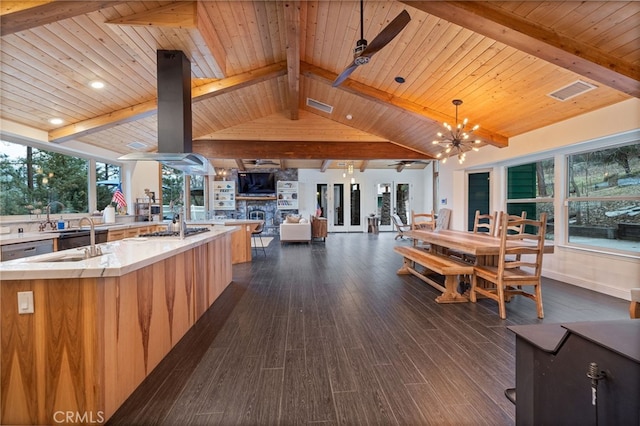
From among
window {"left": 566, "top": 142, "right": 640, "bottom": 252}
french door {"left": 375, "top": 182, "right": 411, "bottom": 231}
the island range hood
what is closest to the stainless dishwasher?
the island range hood

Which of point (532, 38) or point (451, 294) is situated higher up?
point (532, 38)

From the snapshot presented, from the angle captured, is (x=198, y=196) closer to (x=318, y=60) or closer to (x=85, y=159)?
(x=85, y=159)

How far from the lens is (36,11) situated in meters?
2.31

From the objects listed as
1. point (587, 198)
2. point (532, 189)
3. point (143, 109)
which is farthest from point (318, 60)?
point (587, 198)

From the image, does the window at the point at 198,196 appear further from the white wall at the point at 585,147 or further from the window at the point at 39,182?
the white wall at the point at 585,147

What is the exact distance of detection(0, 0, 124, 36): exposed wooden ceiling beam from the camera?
228 cm

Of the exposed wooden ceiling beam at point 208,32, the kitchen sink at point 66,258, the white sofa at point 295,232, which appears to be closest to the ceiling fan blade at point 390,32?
the exposed wooden ceiling beam at point 208,32

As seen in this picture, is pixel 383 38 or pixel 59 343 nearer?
pixel 59 343

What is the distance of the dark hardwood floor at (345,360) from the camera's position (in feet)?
→ 5.39

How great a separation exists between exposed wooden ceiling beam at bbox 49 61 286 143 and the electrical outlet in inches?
156

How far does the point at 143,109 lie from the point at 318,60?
9.89ft

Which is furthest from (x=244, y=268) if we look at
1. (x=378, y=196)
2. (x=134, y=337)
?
(x=378, y=196)

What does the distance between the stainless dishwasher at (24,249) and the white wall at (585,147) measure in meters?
7.08

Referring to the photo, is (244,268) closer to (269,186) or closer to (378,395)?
(378,395)
